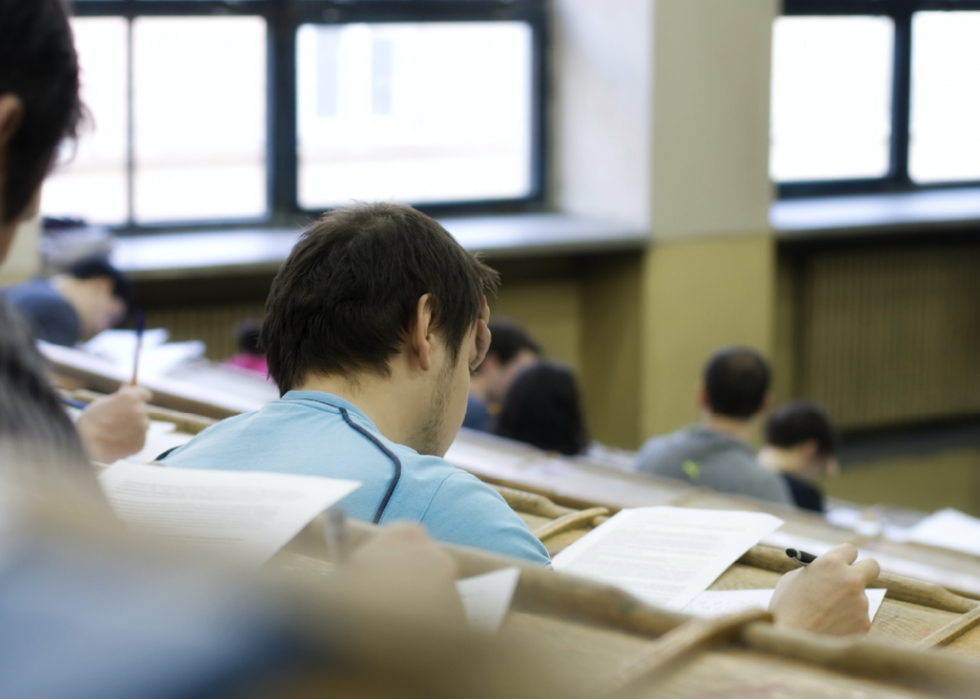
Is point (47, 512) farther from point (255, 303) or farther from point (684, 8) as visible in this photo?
point (684, 8)

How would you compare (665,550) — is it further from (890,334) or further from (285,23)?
(890,334)

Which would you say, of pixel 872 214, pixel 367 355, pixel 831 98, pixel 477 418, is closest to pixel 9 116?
pixel 367 355

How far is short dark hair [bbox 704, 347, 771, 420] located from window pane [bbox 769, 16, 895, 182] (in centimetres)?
367

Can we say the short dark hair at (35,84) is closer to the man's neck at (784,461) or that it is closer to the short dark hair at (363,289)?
the short dark hair at (363,289)

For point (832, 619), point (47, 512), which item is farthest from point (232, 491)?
point (832, 619)

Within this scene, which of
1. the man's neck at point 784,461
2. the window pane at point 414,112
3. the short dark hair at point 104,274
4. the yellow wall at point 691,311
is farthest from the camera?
the yellow wall at point 691,311

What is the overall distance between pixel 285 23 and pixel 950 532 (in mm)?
4353

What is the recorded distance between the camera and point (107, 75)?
5.57 meters

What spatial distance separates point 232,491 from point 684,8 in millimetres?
5850

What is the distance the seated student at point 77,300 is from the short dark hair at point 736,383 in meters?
2.32

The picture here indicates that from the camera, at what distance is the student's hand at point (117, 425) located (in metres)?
1.58

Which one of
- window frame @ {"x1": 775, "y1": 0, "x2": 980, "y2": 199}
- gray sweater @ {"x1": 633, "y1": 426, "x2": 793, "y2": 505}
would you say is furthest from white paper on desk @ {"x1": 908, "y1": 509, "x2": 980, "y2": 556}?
window frame @ {"x1": 775, "y1": 0, "x2": 980, "y2": 199}

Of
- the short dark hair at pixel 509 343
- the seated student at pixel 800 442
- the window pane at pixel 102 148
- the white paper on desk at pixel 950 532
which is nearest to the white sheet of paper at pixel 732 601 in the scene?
the white paper on desk at pixel 950 532

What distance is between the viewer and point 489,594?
0.70m
